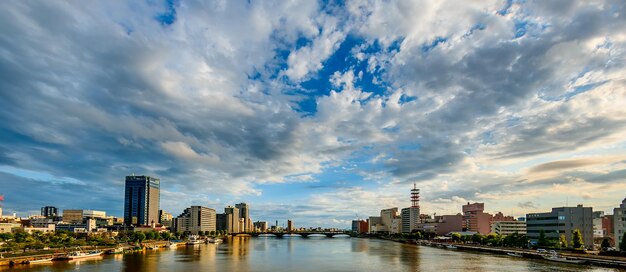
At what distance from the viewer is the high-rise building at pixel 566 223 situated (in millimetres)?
114875

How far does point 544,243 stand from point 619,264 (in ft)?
137

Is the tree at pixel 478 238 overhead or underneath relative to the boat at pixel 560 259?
underneath

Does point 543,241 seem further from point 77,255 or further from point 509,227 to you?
point 77,255

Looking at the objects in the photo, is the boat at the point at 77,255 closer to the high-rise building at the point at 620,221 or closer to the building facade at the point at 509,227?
the high-rise building at the point at 620,221

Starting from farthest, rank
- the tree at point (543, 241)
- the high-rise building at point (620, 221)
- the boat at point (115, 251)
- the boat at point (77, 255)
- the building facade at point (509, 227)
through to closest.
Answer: the building facade at point (509, 227) < the tree at point (543, 241) < the boat at point (115, 251) < the high-rise building at point (620, 221) < the boat at point (77, 255)

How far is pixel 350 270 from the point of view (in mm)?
75812

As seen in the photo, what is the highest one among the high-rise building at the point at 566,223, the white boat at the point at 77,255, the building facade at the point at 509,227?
the high-rise building at the point at 566,223

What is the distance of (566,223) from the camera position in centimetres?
11712

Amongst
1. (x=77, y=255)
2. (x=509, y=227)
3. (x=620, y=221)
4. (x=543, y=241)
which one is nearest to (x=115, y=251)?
(x=77, y=255)

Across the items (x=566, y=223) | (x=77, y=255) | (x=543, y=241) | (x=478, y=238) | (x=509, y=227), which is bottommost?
(x=509, y=227)

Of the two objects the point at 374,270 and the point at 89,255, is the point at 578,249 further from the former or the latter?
the point at 89,255

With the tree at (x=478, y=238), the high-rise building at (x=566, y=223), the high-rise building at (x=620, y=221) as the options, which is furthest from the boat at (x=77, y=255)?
the tree at (x=478, y=238)

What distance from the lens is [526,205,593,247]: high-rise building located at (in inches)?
4523

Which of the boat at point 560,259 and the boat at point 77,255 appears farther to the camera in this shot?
the boat at point 77,255
